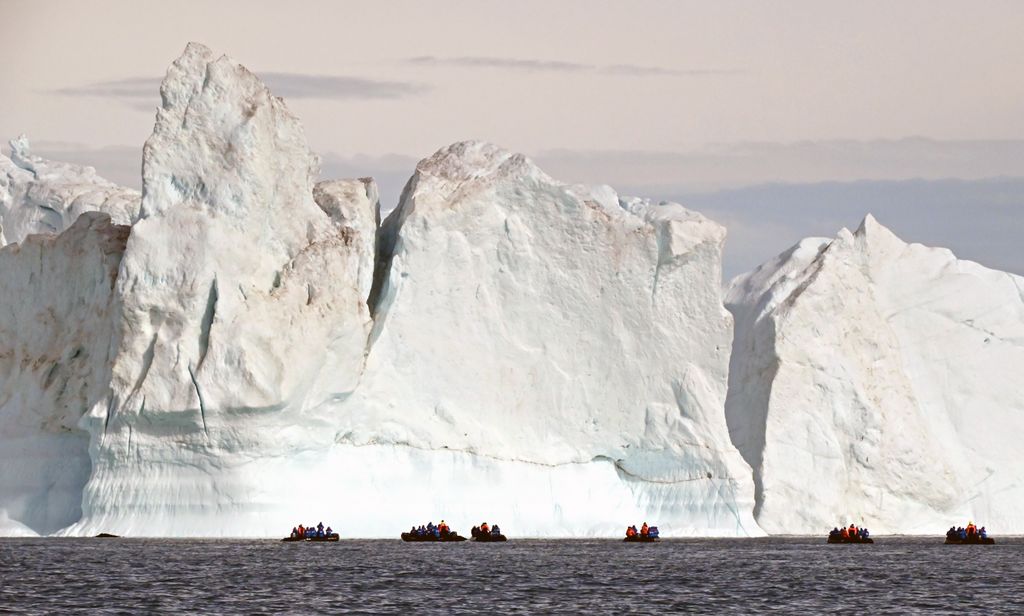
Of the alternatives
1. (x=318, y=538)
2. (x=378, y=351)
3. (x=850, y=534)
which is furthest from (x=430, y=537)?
(x=850, y=534)

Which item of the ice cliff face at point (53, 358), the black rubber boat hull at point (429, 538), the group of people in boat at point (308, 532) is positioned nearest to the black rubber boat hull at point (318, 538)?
the group of people in boat at point (308, 532)

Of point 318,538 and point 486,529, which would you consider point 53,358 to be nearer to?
point 318,538

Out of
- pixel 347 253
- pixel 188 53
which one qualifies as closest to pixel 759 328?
pixel 347 253

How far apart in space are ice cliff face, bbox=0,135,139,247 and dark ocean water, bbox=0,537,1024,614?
85.6ft

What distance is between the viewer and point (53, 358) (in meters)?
62.5

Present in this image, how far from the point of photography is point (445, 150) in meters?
67.6

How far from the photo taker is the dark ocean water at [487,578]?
3869 centimetres

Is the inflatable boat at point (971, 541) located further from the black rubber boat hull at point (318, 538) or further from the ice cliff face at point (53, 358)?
the ice cliff face at point (53, 358)

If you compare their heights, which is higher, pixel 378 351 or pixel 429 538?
pixel 378 351

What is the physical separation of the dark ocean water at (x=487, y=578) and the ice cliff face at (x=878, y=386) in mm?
12170

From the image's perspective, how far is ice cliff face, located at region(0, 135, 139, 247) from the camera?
81.8 metres

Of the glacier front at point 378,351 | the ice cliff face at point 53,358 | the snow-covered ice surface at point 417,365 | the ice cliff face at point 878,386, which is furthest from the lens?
the ice cliff face at point 878,386

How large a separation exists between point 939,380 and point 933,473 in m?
5.75

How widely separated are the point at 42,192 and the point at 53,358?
23.8m
